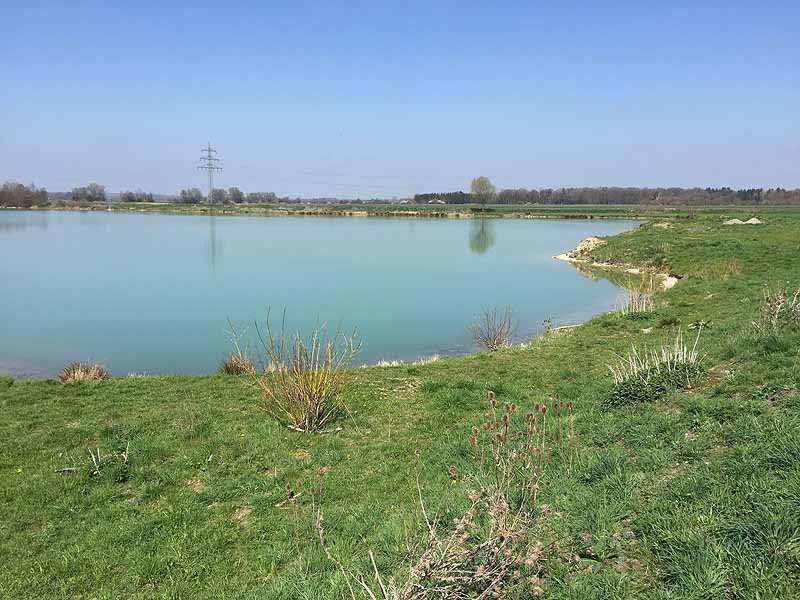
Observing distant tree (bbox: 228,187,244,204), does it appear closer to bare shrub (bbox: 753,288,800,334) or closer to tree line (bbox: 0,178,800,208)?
tree line (bbox: 0,178,800,208)

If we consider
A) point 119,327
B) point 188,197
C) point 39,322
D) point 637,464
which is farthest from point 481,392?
point 188,197

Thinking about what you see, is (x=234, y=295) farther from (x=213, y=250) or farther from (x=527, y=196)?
(x=527, y=196)

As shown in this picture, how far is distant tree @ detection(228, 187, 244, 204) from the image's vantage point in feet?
543

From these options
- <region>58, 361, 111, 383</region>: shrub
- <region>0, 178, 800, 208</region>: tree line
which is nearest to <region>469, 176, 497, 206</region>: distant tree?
<region>0, 178, 800, 208</region>: tree line

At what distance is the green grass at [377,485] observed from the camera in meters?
3.18

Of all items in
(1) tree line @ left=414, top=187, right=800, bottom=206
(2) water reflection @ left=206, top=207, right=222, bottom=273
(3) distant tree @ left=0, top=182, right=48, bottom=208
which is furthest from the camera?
(1) tree line @ left=414, top=187, right=800, bottom=206

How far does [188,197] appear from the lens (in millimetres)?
163500

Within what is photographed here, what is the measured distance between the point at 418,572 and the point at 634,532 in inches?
64.5

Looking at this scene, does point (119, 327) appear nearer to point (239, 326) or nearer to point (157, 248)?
point (239, 326)

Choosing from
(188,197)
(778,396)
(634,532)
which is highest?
(188,197)

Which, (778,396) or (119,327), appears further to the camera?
(119,327)

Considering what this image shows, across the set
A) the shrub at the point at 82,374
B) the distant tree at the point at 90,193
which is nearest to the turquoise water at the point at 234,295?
the shrub at the point at 82,374

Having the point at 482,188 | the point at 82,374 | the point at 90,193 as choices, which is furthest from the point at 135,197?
the point at 82,374

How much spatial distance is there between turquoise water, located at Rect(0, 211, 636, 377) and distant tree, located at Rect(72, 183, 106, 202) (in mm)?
124977
